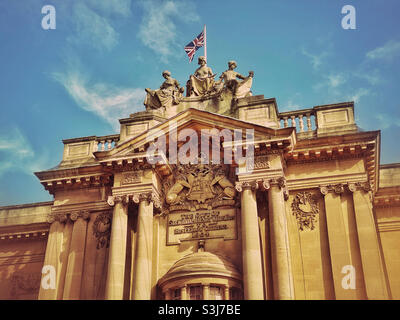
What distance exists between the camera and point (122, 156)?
2500 centimetres

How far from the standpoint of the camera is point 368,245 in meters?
21.8

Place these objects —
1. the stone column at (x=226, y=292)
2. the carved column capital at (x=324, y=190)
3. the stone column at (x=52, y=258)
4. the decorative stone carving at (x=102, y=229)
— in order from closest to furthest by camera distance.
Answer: the stone column at (x=226, y=292), the carved column capital at (x=324, y=190), the stone column at (x=52, y=258), the decorative stone carving at (x=102, y=229)

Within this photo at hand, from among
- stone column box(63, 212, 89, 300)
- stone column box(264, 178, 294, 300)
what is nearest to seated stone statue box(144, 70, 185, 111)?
stone column box(63, 212, 89, 300)

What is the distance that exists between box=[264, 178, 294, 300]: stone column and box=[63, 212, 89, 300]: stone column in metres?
8.82

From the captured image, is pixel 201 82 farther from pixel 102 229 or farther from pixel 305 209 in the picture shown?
pixel 102 229

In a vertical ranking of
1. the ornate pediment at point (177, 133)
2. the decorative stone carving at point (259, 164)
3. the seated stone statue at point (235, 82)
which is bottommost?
the decorative stone carving at point (259, 164)

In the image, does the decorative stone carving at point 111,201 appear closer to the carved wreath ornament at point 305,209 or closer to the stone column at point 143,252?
the stone column at point 143,252

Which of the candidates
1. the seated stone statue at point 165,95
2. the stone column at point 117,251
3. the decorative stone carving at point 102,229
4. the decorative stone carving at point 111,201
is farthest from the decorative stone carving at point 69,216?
the seated stone statue at point 165,95

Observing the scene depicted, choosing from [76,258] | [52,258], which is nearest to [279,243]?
[76,258]

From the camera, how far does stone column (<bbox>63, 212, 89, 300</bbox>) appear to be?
24.1m

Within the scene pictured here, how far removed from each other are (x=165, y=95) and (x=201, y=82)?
201 cm

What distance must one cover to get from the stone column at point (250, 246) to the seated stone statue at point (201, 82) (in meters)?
6.60

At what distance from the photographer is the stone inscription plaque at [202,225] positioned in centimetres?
2398

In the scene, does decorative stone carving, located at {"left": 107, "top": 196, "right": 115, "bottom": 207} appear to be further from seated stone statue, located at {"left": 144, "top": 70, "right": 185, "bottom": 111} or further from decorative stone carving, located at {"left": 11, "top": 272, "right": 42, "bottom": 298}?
decorative stone carving, located at {"left": 11, "top": 272, "right": 42, "bottom": 298}
